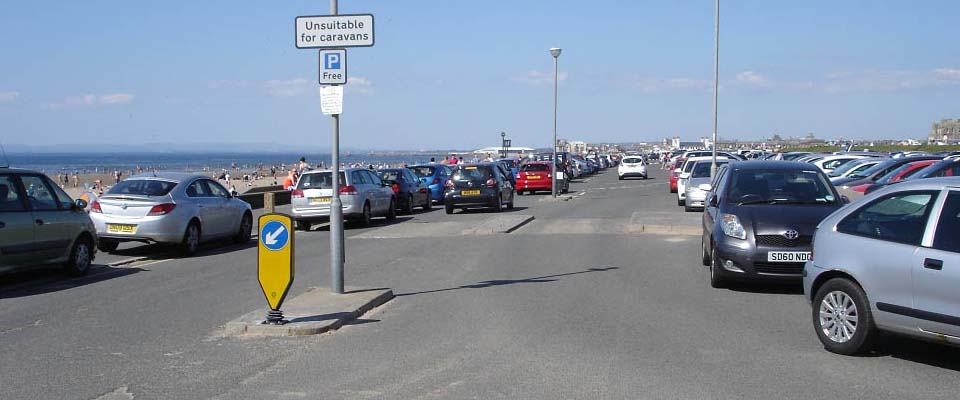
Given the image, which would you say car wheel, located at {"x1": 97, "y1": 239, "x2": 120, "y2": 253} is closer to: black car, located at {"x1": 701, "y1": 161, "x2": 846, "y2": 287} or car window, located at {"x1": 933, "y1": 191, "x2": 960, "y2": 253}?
black car, located at {"x1": 701, "y1": 161, "x2": 846, "y2": 287}

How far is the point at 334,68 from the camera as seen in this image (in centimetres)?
1030

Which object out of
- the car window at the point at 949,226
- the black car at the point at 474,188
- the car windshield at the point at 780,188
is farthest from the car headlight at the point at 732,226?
the black car at the point at 474,188

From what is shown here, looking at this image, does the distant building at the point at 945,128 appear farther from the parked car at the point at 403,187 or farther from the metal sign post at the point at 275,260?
the metal sign post at the point at 275,260

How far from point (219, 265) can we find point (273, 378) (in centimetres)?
830

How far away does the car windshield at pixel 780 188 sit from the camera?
1205cm

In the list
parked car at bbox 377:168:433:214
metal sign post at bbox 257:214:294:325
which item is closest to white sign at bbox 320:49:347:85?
metal sign post at bbox 257:214:294:325

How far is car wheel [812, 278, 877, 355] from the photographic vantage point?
7496 mm

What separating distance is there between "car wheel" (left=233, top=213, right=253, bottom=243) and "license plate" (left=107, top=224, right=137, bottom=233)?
309cm

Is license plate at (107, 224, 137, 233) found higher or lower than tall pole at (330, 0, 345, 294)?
lower

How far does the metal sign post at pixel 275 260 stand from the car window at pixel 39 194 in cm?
549

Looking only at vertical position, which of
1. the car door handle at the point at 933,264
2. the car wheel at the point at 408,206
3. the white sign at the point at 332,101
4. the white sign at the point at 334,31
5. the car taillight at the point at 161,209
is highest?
the white sign at the point at 334,31

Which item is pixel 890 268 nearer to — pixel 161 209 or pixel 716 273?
pixel 716 273

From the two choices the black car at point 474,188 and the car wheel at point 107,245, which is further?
the black car at point 474,188

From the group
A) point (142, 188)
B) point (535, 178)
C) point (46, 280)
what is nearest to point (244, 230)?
point (142, 188)
